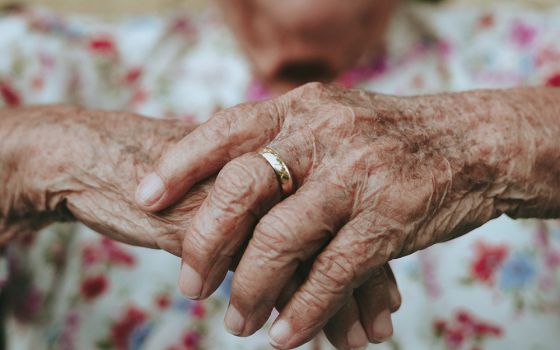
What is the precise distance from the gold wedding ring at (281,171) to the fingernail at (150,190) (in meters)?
0.14

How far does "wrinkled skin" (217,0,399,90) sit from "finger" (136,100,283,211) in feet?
1.55

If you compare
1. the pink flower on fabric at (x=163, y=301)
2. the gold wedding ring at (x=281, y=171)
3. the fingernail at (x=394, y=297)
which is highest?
the gold wedding ring at (x=281, y=171)

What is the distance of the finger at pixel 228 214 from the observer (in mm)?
620

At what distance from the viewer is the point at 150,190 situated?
26.9 inches

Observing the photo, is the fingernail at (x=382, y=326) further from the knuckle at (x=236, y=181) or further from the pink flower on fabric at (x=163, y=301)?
the pink flower on fabric at (x=163, y=301)

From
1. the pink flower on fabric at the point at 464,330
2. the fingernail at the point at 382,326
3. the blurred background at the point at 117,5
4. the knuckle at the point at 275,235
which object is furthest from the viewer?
the blurred background at the point at 117,5

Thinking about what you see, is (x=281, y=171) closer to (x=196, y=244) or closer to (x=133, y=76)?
(x=196, y=244)

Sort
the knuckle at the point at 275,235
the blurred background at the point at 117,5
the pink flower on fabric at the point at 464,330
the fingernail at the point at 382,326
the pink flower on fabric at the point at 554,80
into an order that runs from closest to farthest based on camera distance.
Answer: the knuckle at the point at 275,235, the fingernail at the point at 382,326, the pink flower on fabric at the point at 464,330, the pink flower on fabric at the point at 554,80, the blurred background at the point at 117,5

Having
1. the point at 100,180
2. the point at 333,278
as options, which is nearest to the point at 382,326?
the point at 333,278

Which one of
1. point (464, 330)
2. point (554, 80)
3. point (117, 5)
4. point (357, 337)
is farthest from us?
point (117, 5)

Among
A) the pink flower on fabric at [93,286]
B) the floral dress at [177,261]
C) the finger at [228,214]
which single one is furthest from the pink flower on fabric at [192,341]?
the finger at [228,214]

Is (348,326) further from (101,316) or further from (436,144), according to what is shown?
(101,316)

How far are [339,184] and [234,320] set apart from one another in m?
0.20

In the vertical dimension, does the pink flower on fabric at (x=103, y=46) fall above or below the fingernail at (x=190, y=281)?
above
